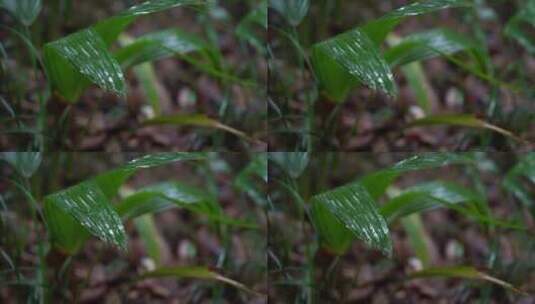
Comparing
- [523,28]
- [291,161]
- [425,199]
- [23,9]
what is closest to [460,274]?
[425,199]

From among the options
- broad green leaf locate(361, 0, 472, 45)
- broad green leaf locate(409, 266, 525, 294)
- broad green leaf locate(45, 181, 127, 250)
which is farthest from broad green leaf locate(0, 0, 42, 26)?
broad green leaf locate(409, 266, 525, 294)

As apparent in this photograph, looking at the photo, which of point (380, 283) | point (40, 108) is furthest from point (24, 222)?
point (380, 283)

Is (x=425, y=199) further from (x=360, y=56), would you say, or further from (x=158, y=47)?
(x=158, y=47)

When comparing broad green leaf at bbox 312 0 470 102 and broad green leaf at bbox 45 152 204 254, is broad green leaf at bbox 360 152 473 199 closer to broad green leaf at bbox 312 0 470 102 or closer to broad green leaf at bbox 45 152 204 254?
broad green leaf at bbox 312 0 470 102

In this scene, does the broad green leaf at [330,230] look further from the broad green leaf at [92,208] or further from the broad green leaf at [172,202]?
the broad green leaf at [92,208]

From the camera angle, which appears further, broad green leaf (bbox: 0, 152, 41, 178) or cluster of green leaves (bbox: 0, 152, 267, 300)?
broad green leaf (bbox: 0, 152, 41, 178)
